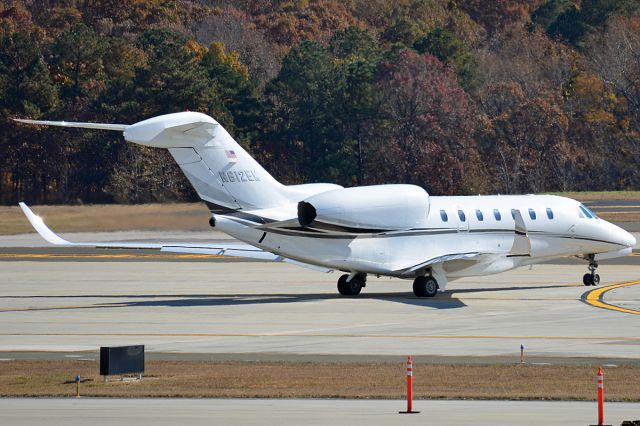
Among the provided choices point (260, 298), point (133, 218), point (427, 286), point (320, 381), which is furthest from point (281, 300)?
point (320, 381)

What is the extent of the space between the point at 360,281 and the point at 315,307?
11.5 feet

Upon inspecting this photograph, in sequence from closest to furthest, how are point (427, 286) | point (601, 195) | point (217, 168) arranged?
point (217, 168)
point (427, 286)
point (601, 195)

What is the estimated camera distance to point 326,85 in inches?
4144

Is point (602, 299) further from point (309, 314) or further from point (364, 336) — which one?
point (364, 336)

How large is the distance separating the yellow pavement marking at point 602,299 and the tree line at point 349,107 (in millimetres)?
37908

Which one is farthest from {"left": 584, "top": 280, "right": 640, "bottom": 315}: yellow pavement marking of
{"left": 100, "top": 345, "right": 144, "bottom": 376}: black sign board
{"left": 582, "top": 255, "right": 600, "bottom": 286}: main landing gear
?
{"left": 100, "top": 345, "right": 144, "bottom": 376}: black sign board

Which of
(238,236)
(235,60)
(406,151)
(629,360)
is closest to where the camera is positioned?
(629,360)

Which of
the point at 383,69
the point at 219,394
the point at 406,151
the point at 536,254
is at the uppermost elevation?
the point at 383,69

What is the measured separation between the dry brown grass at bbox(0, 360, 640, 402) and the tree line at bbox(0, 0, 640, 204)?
5175 cm

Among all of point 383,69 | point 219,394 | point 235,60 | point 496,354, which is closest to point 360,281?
point 496,354

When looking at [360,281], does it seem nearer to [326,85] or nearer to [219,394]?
[219,394]

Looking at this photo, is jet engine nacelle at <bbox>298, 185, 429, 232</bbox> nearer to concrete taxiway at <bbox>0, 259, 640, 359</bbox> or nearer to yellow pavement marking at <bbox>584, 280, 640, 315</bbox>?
concrete taxiway at <bbox>0, 259, 640, 359</bbox>

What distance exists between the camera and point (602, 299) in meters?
40.9

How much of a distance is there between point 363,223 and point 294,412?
61.9ft
